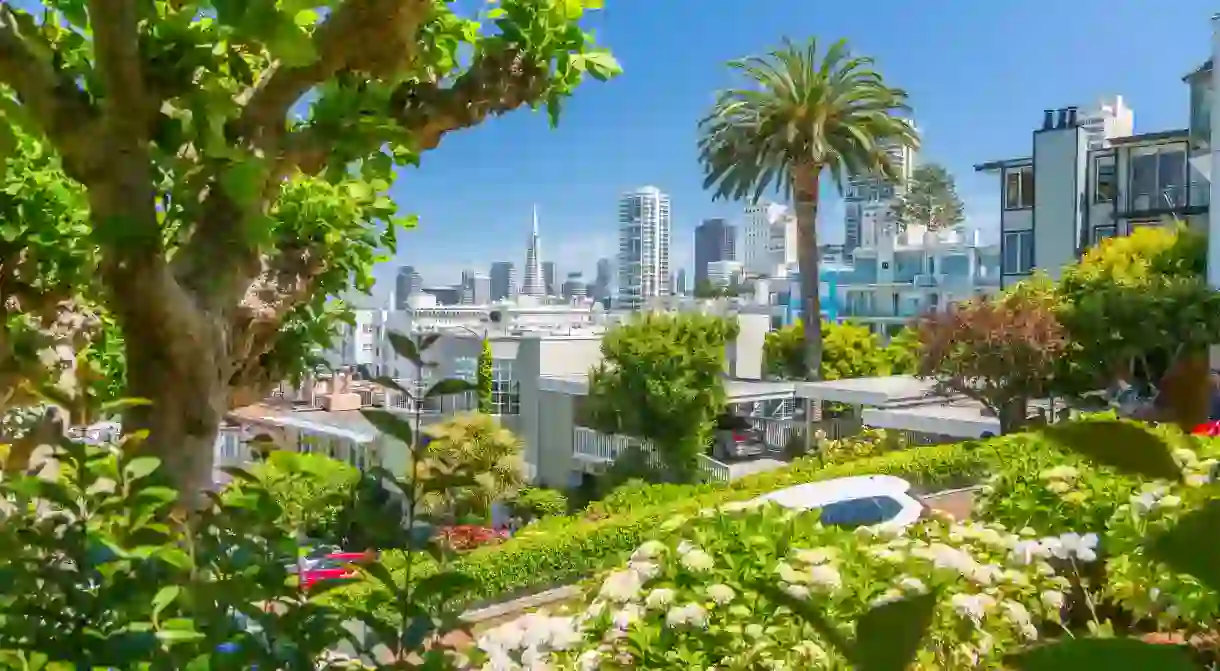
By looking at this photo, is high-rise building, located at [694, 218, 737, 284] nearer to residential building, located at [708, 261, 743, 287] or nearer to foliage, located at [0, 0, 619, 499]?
residential building, located at [708, 261, 743, 287]

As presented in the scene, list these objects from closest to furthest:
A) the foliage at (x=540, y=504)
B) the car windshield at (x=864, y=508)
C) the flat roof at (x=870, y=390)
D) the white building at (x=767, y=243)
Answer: the car windshield at (x=864, y=508)
the foliage at (x=540, y=504)
the flat roof at (x=870, y=390)
the white building at (x=767, y=243)

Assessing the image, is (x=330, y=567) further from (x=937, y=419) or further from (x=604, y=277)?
(x=604, y=277)

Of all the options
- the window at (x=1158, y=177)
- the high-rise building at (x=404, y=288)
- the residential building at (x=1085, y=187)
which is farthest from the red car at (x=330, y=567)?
the window at (x=1158, y=177)

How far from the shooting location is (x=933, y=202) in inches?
1235

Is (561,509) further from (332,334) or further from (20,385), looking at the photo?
(20,385)

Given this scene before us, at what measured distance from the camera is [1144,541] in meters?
0.19

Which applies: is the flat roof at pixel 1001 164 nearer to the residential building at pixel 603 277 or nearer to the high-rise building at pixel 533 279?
the high-rise building at pixel 533 279

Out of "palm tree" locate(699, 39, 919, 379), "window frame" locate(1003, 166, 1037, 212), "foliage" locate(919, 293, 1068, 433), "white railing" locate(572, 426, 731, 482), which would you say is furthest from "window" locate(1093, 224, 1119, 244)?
"white railing" locate(572, 426, 731, 482)

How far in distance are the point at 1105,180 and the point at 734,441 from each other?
288 inches

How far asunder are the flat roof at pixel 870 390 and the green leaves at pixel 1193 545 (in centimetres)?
1155

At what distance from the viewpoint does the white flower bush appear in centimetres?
136

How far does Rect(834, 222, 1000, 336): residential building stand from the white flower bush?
20785 millimetres

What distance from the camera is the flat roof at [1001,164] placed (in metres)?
17.6

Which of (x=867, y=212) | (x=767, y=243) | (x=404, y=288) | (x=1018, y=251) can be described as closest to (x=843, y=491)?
(x=404, y=288)
